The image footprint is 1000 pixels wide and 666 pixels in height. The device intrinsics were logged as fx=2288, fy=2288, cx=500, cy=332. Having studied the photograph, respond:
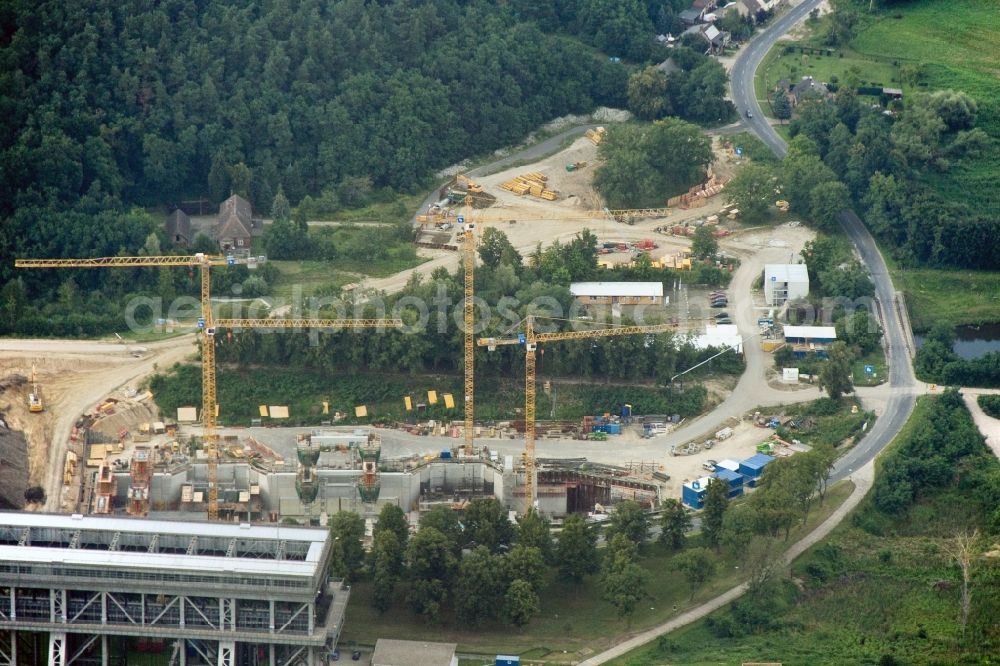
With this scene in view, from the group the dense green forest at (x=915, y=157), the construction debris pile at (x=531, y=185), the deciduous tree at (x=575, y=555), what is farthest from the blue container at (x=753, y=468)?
the construction debris pile at (x=531, y=185)

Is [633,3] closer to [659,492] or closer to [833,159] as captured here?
[833,159]

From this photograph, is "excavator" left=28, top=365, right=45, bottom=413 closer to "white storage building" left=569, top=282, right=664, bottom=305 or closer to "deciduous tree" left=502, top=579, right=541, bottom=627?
"deciduous tree" left=502, top=579, right=541, bottom=627

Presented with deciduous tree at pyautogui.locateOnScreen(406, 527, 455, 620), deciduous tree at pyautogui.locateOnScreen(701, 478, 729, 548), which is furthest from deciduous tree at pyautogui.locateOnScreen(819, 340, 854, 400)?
deciduous tree at pyautogui.locateOnScreen(406, 527, 455, 620)

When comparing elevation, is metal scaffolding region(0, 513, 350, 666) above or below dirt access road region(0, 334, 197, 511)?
below

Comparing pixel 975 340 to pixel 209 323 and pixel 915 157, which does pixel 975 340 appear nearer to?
pixel 915 157

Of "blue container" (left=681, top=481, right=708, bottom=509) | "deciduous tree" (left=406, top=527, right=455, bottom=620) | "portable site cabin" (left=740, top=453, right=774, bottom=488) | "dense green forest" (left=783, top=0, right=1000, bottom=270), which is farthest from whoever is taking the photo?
"dense green forest" (left=783, top=0, right=1000, bottom=270)
